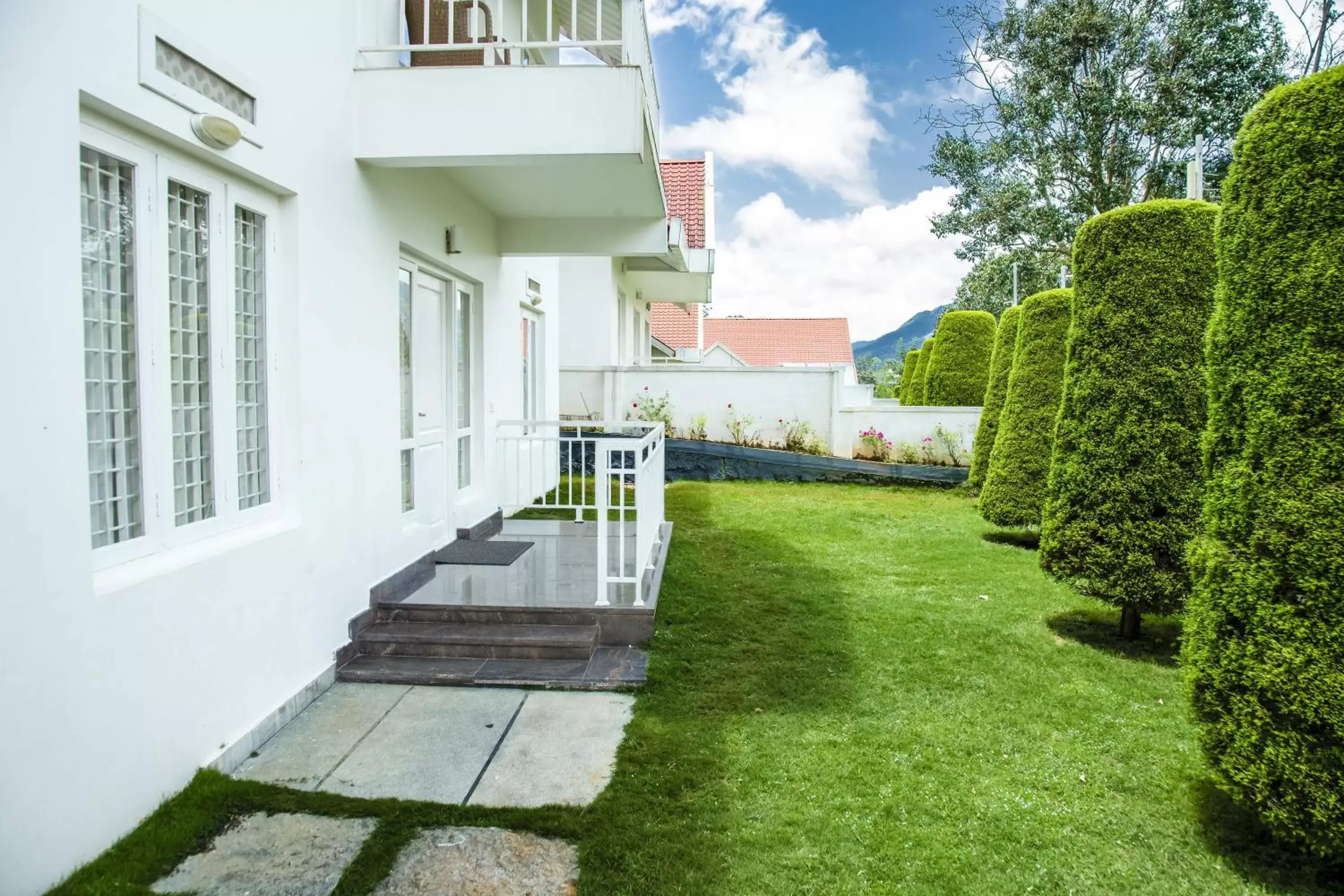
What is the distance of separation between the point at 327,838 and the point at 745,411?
35.4ft

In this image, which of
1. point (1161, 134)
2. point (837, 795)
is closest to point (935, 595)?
point (837, 795)

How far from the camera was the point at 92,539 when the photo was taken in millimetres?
2670

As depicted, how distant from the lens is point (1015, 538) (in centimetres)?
857

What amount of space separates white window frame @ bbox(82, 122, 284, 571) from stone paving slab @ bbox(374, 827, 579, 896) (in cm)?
149

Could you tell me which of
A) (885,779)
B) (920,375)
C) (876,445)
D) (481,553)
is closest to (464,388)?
(481,553)

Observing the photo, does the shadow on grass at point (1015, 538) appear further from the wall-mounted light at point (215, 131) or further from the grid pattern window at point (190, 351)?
the wall-mounted light at point (215, 131)

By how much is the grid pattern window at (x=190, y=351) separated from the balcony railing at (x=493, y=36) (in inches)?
66.2

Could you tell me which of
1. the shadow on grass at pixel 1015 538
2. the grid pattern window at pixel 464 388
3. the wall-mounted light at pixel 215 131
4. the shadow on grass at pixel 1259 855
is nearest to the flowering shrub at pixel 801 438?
the shadow on grass at pixel 1015 538

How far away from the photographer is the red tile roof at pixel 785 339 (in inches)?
1369

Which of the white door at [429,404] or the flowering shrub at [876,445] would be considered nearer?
the white door at [429,404]

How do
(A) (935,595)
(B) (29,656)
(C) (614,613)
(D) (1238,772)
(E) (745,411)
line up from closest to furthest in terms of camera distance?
(B) (29,656)
(D) (1238,772)
(C) (614,613)
(A) (935,595)
(E) (745,411)

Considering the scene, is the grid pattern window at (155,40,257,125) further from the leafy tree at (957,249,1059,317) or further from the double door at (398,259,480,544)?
the leafy tree at (957,249,1059,317)

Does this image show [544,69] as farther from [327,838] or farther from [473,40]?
[327,838]

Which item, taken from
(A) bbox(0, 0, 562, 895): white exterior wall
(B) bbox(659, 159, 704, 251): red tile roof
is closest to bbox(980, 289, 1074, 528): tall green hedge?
(A) bbox(0, 0, 562, 895): white exterior wall
